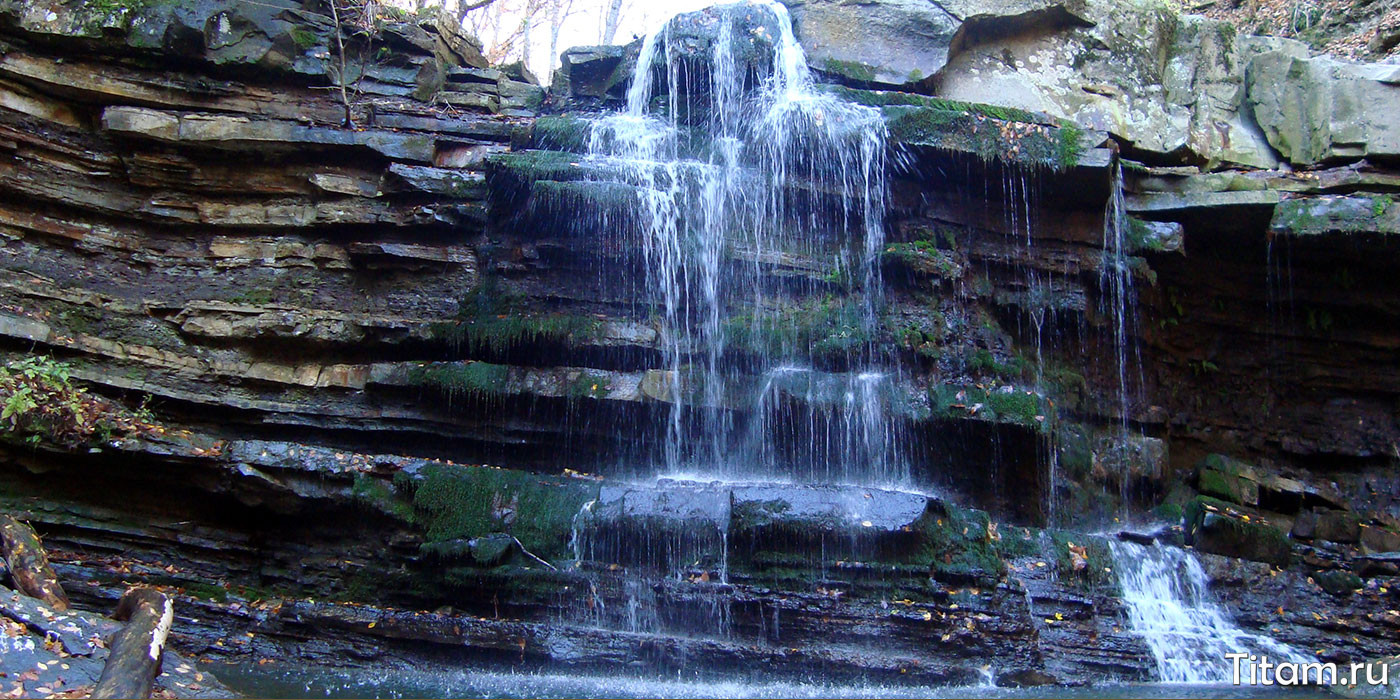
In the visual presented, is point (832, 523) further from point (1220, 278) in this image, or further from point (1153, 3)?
point (1153, 3)

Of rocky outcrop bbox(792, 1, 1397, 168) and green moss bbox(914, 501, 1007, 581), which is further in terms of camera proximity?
rocky outcrop bbox(792, 1, 1397, 168)

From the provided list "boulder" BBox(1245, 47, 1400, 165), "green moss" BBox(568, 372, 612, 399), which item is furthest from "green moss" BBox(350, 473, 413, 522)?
"boulder" BBox(1245, 47, 1400, 165)

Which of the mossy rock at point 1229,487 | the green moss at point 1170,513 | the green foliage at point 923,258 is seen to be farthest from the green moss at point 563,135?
the mossy rock at point 1229,487

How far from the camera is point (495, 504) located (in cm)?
811

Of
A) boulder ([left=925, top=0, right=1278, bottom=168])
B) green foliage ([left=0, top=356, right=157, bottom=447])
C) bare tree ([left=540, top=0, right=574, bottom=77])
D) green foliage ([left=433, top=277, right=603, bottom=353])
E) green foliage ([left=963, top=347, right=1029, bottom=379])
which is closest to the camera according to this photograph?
green foliage ([left=0, top=356, right=157, bottom=447])

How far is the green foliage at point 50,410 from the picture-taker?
7773 mm

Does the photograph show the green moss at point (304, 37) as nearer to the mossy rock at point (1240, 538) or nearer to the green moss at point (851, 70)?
the green moss at point (851, 70)

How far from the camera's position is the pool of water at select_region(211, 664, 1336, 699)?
644 cm

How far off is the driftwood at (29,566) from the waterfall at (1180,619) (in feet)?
29.0

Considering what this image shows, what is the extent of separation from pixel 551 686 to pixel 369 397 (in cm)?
410

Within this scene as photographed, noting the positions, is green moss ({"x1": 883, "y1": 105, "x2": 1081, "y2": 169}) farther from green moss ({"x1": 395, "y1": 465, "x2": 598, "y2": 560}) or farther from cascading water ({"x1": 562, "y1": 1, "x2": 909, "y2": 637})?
green moss ({"x1": 395, "y1": 465, "x2": 598, "y2": 560})

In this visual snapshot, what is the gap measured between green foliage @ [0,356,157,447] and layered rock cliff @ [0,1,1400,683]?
2.2 inches

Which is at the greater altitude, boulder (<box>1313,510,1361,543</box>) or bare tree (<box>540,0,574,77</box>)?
bare tree (<box>540,0,574,77</box>)

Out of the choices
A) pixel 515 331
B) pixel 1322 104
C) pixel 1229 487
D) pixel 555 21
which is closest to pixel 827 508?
pixel 515 331
